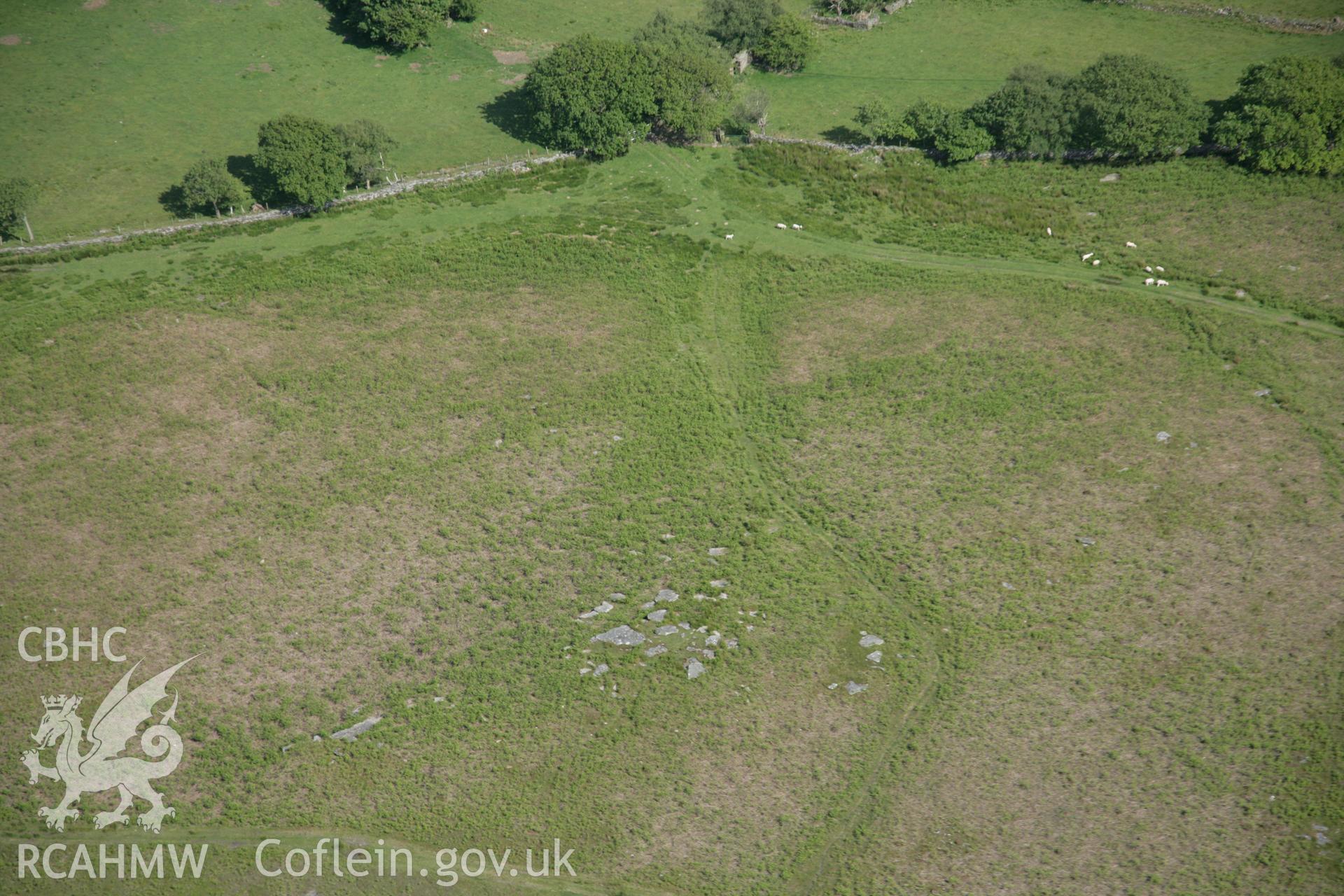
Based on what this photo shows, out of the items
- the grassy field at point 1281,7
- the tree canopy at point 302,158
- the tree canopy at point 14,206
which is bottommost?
the tree canopy at point 14,206

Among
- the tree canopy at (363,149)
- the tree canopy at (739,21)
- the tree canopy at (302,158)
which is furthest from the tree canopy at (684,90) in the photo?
the tree canopy at (302,158)

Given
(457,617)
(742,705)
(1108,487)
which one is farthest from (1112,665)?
(457,617)

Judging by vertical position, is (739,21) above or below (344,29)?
above

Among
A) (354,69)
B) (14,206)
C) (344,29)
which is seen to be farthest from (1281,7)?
(14,206)

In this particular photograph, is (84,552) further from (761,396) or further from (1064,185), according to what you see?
(1064,185)

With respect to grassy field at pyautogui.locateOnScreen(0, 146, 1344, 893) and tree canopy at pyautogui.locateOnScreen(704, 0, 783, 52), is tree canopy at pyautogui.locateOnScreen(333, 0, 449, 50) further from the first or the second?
tree canopy at pyautogui.locateOnScreen(704, 0, 783, 52)

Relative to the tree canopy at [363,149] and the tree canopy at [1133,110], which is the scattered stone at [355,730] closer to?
the tree canopy at [363,149]

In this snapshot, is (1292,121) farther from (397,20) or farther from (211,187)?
(211,187)
